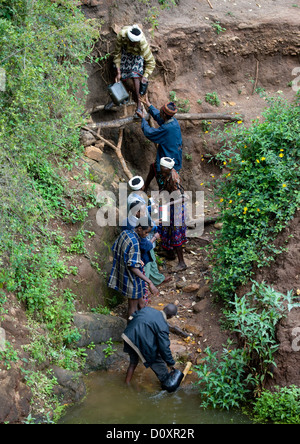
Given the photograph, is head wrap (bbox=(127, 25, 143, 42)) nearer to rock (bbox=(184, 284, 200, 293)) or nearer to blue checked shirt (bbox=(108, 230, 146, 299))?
blue checked shirt (bbox=(108, 230, 146, 299))

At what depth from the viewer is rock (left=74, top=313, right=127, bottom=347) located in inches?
235

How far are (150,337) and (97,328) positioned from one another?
2.99 ft

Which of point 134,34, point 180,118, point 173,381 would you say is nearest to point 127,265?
point 173,381

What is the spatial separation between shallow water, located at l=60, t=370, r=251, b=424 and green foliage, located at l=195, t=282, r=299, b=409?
13cm

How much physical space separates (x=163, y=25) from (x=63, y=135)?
394cm

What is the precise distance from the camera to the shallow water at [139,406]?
16.6 ft

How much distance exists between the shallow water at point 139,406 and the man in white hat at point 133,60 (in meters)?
4.32

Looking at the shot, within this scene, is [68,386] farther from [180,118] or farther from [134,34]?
[134,34]

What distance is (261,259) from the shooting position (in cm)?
607

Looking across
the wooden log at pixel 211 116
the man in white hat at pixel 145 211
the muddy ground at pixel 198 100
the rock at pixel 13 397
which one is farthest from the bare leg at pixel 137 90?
the rock at pixel 13 397

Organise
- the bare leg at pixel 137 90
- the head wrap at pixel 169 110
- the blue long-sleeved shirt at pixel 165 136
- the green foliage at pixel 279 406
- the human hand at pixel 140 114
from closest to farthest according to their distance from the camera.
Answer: the green foliage at pixel 279 406 < the head wrap at pixel 169 110 < the blue long-sleeved shirt at pixel 165 136 < the human hand at pixel 140 114 < the bare leg at pixel 137 90

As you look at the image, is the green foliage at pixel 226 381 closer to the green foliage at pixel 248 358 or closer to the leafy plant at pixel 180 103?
the green foliage at pixel 248 358

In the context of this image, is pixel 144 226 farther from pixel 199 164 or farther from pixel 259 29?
pixel 259 29

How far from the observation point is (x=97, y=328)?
6.11 metres
